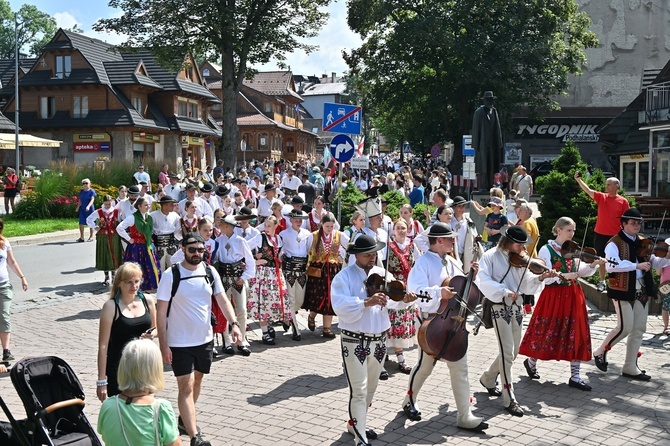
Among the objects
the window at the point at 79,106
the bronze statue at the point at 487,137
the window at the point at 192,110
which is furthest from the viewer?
the window at the point at 192,110

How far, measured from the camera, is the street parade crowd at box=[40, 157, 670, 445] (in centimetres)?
612

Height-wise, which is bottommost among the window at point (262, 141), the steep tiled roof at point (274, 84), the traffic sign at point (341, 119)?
the traffic sign at point (341, 119)

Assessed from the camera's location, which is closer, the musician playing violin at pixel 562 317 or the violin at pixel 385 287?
the violin at pixel 385 287

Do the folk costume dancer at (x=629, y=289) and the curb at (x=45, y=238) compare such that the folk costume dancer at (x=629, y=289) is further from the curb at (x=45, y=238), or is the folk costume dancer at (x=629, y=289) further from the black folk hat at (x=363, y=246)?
the curb at (x=45, y=238)

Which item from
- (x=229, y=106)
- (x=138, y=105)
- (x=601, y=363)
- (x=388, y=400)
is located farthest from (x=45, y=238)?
(x=138, y=105)

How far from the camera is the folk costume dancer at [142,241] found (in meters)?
12.4

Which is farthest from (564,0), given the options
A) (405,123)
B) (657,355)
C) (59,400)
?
(59,400)

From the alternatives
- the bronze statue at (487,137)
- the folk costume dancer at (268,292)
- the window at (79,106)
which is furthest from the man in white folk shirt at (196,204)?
the window at (79,106)

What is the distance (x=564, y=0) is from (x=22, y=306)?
3691 cm

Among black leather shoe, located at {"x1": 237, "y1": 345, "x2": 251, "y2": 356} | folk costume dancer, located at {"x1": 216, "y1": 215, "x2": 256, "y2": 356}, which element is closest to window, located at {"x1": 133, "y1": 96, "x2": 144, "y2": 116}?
folk costume dancer, located at {"x1": 216, "y1": 215, "x2": 256, "y2": 356}

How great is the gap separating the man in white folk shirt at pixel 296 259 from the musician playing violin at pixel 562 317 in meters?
3.49

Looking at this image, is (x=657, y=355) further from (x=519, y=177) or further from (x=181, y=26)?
(x=181, y=26)

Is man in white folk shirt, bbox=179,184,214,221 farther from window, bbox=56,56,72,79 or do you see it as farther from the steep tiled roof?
the steep tiled roof

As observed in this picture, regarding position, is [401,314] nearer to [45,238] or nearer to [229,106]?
[45,238]
